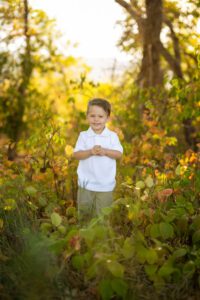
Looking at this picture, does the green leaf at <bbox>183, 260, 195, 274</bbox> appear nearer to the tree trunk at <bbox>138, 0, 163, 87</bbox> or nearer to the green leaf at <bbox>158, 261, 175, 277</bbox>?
the green leaf at <bbox>158, 261, 175, 277</bbox>

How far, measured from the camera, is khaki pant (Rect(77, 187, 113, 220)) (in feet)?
11.8

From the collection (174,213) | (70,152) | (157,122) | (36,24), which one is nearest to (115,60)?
(157,122)

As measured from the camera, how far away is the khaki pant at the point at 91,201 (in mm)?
3590

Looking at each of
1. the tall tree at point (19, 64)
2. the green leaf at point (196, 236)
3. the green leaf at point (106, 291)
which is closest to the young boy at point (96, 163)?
the green leaf at point (196, 236)

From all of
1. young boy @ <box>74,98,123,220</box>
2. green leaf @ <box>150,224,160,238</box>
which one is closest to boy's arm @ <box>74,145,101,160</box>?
young boy @ <box>74,98,123,220</box>

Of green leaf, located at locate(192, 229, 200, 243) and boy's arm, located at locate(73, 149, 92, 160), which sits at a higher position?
boy's arm, located at locate(73, 149, 92, 160)

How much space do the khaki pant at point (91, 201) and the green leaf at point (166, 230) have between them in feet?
2.24

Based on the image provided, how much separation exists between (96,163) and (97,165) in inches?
0.6

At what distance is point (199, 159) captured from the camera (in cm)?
446

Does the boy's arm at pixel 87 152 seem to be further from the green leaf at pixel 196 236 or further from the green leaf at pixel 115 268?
the green leaf at pixel 115 268

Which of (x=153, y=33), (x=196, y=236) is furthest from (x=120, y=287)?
(x=153, y=33)

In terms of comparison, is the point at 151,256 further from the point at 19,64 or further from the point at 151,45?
the point at 19,64

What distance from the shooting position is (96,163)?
143 inches

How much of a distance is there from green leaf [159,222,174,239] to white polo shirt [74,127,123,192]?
0.72 meters
